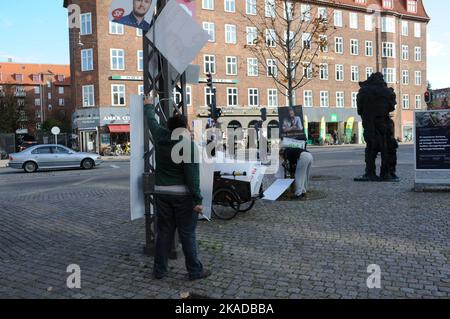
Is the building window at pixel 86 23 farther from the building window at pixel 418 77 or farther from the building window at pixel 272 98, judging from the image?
the building window at pixel 418 77

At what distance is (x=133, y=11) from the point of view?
A: 5.36 metres

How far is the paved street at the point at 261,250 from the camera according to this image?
4.57 m

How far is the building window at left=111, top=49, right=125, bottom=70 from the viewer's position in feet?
135

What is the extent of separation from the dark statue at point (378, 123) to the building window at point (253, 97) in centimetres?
3406

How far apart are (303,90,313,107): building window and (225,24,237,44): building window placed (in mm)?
10490

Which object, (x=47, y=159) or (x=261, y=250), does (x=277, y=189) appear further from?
(x=47, y=159)

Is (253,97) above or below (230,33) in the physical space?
below

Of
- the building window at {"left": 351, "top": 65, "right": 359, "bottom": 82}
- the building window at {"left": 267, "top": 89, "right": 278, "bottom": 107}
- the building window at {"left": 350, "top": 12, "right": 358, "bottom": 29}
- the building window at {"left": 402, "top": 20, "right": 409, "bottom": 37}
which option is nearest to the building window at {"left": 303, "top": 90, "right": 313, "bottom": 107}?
the building window at {"left": 267, "top": 89, "right": 278, "bottom": 107}

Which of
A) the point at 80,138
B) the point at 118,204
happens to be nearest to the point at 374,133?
the point at 118,204

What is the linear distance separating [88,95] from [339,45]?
99.3 ft

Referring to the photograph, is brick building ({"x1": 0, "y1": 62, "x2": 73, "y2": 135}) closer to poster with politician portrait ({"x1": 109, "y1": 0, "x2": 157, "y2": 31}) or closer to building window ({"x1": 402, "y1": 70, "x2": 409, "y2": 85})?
building window ({"x1": 402, "y1": 70, "x2": 409, "y2": 85})

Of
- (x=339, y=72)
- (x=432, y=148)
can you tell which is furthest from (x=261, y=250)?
(x=339, y=72)

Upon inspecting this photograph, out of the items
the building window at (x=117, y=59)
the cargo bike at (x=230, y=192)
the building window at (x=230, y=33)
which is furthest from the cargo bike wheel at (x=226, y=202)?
the building window at (x=230, y=33)
